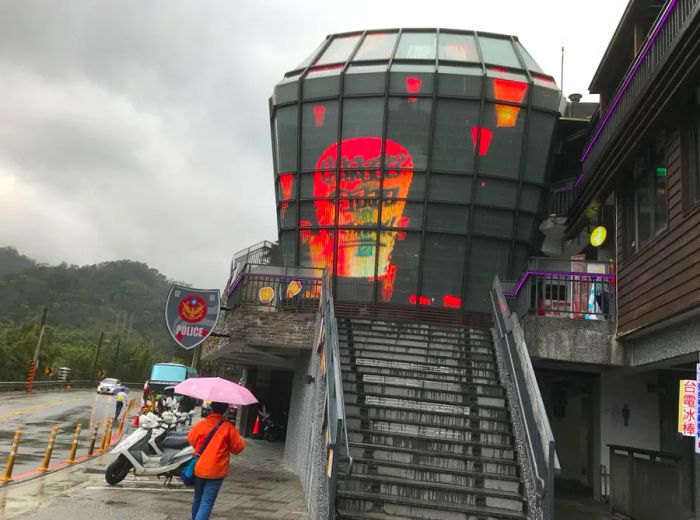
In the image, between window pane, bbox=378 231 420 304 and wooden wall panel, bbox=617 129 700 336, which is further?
window pane, bbox=378 231 420 304

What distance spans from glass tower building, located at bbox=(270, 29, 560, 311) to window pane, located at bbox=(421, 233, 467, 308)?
0.11 feet

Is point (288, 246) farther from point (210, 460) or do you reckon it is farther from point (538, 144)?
point (210, 460)

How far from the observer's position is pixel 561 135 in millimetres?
19641

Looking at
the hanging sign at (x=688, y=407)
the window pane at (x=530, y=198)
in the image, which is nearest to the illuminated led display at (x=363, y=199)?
the window pane at (x=530, y=198)

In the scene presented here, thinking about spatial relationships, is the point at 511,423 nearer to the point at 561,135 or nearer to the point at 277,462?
the point at 277,462

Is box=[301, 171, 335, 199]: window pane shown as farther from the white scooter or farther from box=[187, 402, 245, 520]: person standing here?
box=[187, 402, 245, 520]: person standing

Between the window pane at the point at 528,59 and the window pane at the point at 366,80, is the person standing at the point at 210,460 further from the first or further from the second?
the window pane at the point at 528,59

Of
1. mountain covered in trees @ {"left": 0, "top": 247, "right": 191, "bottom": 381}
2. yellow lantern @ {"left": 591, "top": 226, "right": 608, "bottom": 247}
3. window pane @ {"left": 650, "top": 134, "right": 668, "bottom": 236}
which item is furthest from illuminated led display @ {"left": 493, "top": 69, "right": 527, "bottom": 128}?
mountain covered in trees @ {"left": 0, "top": 247, "right": 191, "bottom": 381}

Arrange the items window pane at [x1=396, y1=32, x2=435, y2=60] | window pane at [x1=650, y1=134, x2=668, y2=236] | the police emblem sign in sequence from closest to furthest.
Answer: window pane at [x1=650, y1=134, x2=668, y2=236], the police emblem sign, window pane at [x1=396, y1=32, x2=435, y2=60]

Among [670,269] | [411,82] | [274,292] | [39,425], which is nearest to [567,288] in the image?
[670,269]

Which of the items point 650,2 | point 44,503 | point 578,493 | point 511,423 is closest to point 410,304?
point 578,493

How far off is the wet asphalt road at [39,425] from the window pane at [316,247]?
875cm

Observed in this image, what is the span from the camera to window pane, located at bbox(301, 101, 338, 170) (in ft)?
63.7

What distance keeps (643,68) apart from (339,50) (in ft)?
42.4
